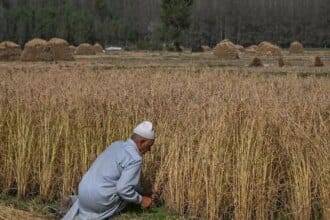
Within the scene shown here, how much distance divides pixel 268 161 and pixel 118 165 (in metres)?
Result: 1.34

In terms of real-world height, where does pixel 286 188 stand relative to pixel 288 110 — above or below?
below

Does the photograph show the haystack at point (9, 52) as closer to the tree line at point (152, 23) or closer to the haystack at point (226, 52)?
the haystack at point (226, 52)

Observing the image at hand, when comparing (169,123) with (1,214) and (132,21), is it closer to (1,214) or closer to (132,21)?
(1,214)

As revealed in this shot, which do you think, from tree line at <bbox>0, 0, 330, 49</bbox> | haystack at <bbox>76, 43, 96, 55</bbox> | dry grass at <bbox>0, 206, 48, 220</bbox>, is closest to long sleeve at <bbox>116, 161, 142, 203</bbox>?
dry grass at <bbox>0, 206, 48, 220</bbox>

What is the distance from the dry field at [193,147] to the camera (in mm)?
5449

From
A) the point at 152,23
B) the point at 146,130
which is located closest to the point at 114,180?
the point at 146,130

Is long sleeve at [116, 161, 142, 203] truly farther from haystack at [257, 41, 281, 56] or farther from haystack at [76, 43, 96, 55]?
haystack at [76, 43, 96, 55]

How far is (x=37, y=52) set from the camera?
125ft

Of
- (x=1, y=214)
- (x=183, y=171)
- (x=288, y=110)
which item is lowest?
(x=1, y=214)

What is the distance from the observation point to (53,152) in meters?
6.70

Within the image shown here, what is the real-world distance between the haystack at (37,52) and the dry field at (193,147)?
3072 centimetres

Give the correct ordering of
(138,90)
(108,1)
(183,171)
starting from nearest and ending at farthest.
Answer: (183,171)
(138,90)
(108,1)

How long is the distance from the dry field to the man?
603mm

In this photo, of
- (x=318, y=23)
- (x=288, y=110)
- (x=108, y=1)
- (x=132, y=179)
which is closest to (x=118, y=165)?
(x=132, y=179)
